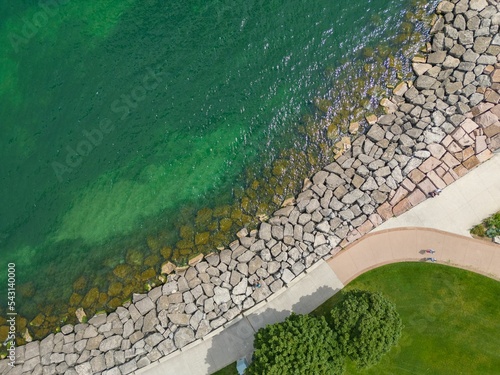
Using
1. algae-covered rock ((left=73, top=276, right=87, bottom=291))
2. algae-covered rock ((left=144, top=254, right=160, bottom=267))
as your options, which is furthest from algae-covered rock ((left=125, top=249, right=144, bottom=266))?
algae-covered rock ((left=73, top=276, right=87, bottom=291))

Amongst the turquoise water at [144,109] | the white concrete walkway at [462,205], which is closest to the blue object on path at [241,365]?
the turquoise water at [144,109]

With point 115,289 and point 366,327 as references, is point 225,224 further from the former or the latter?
A: point 366,327

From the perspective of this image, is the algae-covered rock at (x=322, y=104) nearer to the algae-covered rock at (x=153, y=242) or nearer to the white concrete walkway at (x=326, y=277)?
the white concrete walkway at (x=326, y=277)

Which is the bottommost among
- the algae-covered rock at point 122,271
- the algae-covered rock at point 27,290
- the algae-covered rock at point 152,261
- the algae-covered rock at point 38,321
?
the algae-covered rock at point 152,261

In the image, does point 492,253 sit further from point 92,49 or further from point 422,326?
point 92,49

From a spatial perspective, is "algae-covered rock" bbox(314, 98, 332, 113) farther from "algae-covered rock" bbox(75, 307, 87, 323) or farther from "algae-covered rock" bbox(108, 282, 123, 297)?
"algae-covered rock" bbox(75, 307, 87, 323)

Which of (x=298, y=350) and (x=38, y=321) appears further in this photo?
(x=38, y=321)
